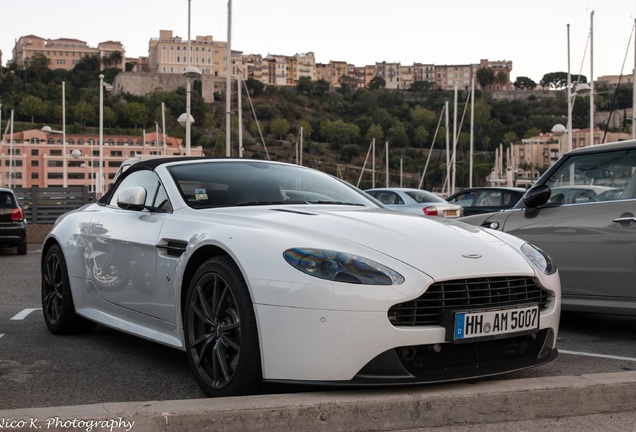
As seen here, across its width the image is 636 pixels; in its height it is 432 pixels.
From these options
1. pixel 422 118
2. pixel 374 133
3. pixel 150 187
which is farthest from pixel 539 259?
pixel 422 118

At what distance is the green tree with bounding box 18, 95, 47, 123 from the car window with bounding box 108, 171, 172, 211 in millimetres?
166297

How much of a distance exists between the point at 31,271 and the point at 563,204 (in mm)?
8786

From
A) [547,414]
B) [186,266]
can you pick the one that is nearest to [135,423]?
[186,266]

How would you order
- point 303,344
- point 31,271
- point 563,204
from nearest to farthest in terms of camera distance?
point 303,344 < point 563,204 < point 31,271

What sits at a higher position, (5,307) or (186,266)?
(186,266)

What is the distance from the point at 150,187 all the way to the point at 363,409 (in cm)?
254

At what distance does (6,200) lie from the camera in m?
17.1

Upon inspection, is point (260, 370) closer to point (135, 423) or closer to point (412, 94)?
point (135, 423)

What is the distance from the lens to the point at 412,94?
19650 centimetres

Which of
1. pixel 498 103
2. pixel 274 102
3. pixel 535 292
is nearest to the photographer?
pixel 535 292

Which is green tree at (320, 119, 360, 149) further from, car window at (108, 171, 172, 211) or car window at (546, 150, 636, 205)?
car window at (108, 171, 172, 211)

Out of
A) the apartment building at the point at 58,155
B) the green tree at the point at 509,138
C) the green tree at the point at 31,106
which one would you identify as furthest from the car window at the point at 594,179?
the green tree at the point at 31,106

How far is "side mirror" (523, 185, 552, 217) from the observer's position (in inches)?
264

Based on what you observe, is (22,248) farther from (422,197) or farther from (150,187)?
(150,187)
